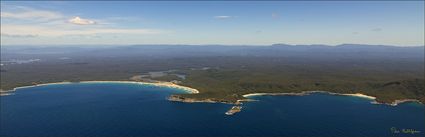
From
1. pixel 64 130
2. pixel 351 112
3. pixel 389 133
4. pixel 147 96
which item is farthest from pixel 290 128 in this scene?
pixel 147 96

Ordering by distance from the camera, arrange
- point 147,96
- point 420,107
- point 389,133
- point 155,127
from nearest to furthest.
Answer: point 389,133, point 155,127, point 420,107, point 147,96

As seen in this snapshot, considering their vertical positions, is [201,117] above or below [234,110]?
below

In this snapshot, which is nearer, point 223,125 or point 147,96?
point 223,125

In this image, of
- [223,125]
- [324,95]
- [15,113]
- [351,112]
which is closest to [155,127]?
[223,125]

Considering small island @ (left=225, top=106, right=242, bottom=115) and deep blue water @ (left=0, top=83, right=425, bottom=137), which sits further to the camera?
small island @ (left=225, top=106, right=242, bottom=115)

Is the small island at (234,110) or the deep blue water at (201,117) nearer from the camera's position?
the deep blue water at (201,117)

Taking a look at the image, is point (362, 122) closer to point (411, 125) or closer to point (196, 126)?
point (411, 125)

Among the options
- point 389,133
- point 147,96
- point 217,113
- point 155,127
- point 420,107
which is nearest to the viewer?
point 389,133
